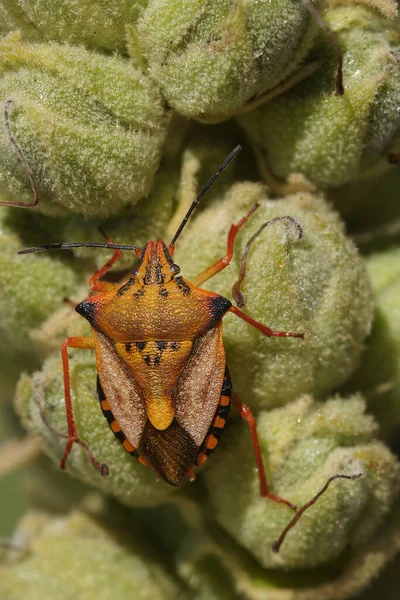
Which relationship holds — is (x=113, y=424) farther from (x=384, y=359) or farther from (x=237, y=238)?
(x=384, y=359)

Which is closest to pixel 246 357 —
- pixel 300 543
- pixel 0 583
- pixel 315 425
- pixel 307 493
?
pixel 315 425

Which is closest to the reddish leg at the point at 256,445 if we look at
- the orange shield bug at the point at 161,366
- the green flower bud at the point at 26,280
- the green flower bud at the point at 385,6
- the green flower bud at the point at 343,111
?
the orange shield bug at the point at 161,366

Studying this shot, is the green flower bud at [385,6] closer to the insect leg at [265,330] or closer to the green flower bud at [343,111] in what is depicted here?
the green flower bud at [343,111]

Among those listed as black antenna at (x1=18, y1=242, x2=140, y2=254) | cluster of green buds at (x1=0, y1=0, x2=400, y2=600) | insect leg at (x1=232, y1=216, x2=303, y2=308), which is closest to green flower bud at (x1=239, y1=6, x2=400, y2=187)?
cluster of green buds at (x1=0, y1=0, x2=400, y2=600)

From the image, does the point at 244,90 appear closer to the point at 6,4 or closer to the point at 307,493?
the point at 6,4

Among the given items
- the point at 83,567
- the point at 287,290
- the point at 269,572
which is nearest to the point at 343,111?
the point at 287,290

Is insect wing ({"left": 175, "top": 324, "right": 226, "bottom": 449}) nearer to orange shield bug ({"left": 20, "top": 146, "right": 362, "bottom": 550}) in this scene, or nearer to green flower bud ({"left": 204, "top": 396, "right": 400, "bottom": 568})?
orange shield bug ({"left": 20, "top": 146, "right": 362, "bottom": 550})
